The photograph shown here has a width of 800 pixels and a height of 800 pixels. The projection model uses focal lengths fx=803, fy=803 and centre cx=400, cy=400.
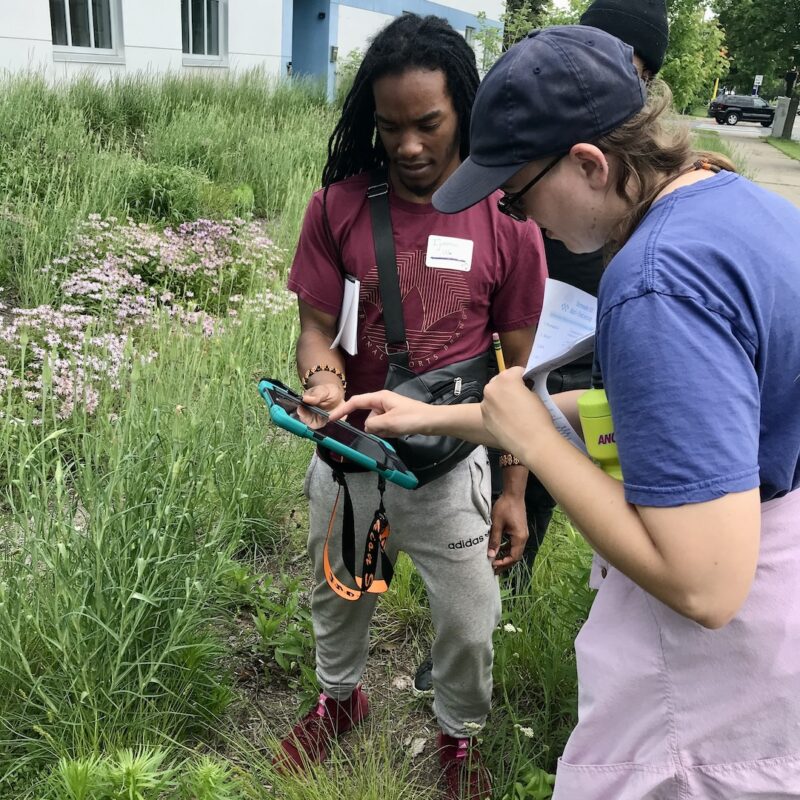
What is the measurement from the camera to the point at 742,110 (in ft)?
143

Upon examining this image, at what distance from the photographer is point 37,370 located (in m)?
3.72

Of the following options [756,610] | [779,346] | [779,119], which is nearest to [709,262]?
[779,346]

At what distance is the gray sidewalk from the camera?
554 inches

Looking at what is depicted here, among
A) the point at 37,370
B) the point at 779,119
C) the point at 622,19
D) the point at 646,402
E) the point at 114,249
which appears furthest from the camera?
the point at 779,119

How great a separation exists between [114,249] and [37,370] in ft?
4.19

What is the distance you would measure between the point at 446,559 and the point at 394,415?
0.53 meters

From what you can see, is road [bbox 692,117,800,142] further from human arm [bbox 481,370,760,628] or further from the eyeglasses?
human arm [bbox 481,370,760,628]

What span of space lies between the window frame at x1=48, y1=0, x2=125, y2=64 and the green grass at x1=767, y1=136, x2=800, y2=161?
18.0m

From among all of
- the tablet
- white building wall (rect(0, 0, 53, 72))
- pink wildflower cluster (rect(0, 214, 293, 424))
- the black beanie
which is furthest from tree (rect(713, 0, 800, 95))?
the tablet

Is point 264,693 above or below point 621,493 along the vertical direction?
below

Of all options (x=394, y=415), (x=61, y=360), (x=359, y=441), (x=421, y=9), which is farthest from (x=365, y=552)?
(x=421, y=9)

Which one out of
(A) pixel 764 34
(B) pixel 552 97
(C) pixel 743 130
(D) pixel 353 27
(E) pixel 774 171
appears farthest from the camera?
(C) pixel 743 130

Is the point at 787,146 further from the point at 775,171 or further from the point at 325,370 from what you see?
the point at 325,370

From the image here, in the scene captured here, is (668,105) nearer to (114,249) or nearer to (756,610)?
(756,610)
